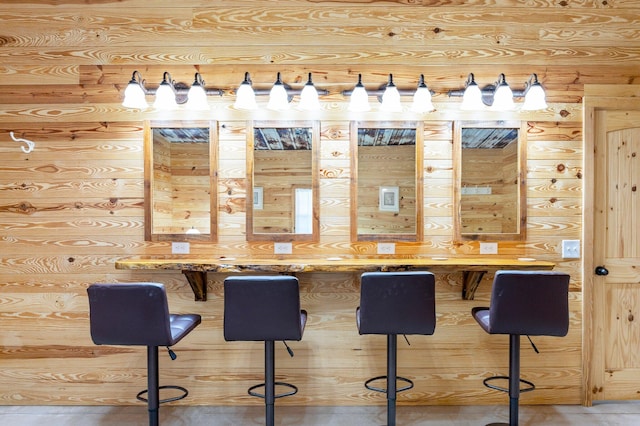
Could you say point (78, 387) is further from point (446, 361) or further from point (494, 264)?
point (494, 264)

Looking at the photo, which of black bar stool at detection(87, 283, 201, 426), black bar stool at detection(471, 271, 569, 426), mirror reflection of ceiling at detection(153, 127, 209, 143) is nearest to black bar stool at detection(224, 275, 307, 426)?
black bar stool at detection(87, 283, 201, 426)

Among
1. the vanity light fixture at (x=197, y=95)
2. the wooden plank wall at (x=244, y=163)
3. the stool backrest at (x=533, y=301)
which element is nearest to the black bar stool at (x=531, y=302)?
the stool backrest at (x=533, y=301)

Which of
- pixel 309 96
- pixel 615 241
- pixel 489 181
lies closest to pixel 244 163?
pixel 309 96

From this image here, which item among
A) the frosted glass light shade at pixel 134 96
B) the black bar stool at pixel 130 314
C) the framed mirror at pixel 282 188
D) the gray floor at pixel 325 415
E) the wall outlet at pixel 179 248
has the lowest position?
the gray floor at pixel 325 415

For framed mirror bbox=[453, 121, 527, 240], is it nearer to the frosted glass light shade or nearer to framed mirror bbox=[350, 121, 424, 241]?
framed mirror bbox=[350, 121, 424, 241]

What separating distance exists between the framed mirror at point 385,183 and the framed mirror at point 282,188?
27 centimetres

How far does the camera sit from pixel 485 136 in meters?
2.50

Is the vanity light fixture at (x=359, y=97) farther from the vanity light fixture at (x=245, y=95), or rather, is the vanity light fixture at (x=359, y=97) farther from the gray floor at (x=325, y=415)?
the gray floor at (x=325, y=415)

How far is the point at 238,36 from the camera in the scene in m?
2.54

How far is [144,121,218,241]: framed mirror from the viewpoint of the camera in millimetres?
2475

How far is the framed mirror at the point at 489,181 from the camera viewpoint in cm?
246

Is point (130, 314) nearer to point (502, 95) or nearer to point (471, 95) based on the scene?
point (471, 95)

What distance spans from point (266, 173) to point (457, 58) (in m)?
1.50

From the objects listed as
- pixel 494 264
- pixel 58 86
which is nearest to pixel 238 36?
pixel 58 86
